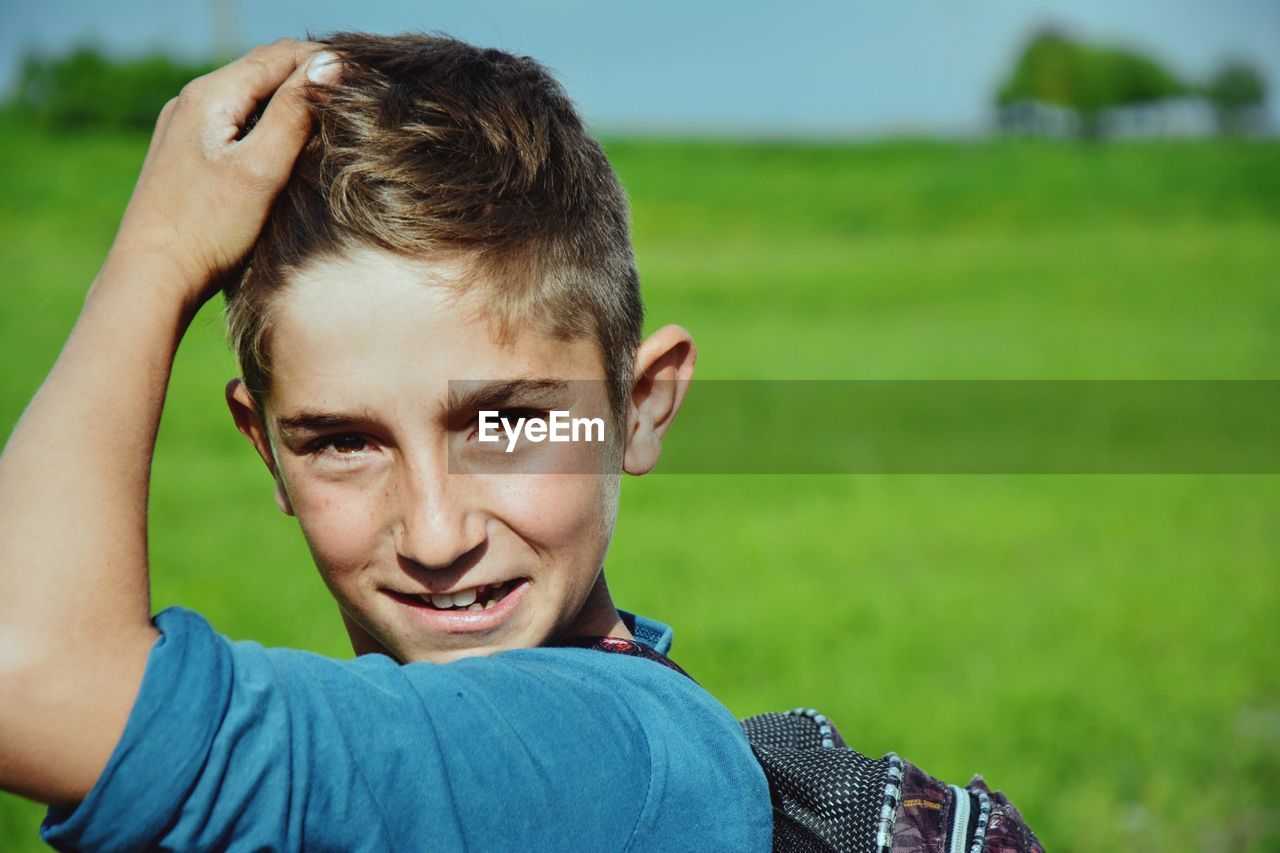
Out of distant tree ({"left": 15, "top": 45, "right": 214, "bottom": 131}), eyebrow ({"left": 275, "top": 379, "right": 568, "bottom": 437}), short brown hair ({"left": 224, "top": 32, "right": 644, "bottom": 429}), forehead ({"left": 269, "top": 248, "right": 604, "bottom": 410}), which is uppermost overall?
short brown hair ({"left": 224, "top": 32, "right": 644, "bottom": 429})

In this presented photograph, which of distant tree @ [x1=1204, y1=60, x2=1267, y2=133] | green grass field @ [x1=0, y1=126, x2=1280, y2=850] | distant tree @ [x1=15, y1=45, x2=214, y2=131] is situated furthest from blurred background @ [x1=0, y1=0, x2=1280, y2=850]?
distant tree @ [x1=1204, y1=60, x2=1267, y2=133]

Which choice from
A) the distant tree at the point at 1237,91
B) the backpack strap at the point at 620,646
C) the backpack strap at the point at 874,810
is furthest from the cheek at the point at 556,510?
the distant tree at the point at 1237,91

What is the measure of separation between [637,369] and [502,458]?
Answer: 0.31 m

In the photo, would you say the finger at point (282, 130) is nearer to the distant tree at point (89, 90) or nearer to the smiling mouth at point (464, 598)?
the smiling mouth at point (464, 598)

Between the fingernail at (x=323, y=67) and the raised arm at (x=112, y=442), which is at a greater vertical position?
the fingernail at (x=323, y=67)

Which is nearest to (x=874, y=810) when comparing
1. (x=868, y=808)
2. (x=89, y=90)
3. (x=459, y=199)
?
(x=868, y=808)

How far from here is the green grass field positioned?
5.33 meters

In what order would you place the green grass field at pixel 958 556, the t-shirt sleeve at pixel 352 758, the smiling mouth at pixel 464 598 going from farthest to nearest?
the green grass field at pixel 958 556 < the smiling mouth at pixel 464 598 < the t-shirt sleeve at pixel 352 758

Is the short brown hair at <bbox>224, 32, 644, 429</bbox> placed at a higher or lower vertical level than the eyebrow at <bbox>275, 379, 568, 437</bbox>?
higher

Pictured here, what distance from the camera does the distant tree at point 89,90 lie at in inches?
1248

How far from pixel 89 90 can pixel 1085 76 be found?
4434 cm

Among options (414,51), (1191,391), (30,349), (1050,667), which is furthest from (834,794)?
(30,349)

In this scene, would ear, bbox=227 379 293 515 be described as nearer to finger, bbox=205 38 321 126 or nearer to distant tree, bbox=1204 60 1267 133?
finger, bbox=205 38 321 126

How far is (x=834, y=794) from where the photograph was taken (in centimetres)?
153
